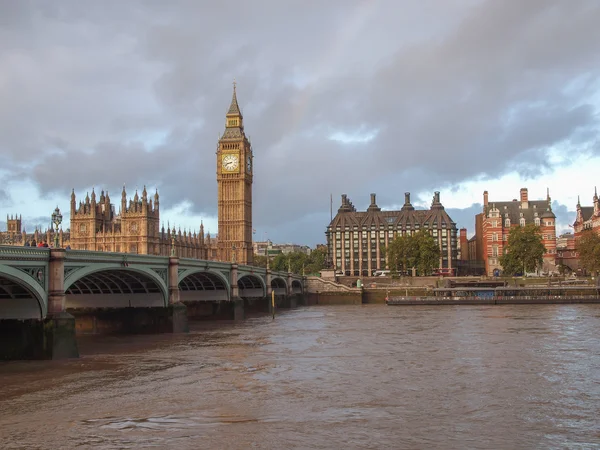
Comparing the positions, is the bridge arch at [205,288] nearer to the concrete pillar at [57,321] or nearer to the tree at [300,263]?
the concrete pillar at [57,321]

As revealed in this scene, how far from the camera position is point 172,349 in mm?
37531

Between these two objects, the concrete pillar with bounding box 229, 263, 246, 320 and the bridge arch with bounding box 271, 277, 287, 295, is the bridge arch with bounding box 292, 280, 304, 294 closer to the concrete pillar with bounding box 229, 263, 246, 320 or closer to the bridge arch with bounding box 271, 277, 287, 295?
the bridge arch with bounding box 271, 277, 287, 295

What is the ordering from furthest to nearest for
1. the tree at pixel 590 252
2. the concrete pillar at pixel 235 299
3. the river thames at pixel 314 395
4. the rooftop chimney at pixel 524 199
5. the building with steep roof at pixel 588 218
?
the rooftop chimney at pixel 524 199 < the building with steep roof at pixel 588 218 < the tree at pixel 590 252 < the concrete pillar at pixel 235 299 < the river thames at pixel 314 395

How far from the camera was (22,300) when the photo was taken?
32500mm

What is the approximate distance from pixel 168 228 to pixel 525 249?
60165 millimetres

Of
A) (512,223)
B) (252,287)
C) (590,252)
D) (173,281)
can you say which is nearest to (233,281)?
(173,281)

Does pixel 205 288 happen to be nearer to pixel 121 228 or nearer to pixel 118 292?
pixel 118 292

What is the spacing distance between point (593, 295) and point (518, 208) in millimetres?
47183

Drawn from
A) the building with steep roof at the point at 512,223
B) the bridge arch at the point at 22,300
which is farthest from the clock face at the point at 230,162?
the bridge arch at the point at 22,300

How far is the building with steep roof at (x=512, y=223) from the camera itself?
12425 centimetres

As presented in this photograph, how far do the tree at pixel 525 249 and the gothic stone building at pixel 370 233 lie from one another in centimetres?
4444

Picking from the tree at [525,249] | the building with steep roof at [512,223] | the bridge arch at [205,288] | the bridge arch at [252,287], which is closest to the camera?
the bridge arch at [205,288]

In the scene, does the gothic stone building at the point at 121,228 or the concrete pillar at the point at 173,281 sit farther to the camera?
the gothic stone building at the point at 121,228

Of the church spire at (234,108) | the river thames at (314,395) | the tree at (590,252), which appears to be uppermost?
the church spire at (234,108)
